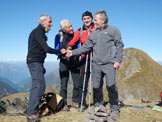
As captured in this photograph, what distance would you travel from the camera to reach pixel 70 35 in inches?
388

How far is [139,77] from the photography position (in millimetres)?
126312

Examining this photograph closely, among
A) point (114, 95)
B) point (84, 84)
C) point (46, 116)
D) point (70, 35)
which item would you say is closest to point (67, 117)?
point (46, 116)

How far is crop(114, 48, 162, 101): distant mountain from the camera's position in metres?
112

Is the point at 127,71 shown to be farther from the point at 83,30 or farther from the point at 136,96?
the point at 83,30

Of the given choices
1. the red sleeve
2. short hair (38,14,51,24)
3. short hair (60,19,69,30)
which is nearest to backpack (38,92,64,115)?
the red sleeve

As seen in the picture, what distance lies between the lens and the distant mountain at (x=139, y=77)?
369 feet

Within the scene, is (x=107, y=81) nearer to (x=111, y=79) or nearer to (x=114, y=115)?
(x=111, y=79)

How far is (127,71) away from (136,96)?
3372 centimetres

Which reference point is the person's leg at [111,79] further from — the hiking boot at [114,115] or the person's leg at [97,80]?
the hiking boot at [114,115]

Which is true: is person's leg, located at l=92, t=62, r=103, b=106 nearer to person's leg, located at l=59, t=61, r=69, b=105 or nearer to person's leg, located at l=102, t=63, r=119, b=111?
person's leg, located at l=102, t=63, r=119, b=111

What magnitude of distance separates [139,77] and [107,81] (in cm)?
12765

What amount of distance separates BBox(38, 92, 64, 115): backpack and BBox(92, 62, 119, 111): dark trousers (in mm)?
2405

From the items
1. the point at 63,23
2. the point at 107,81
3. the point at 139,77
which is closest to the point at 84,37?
the point at 63,23

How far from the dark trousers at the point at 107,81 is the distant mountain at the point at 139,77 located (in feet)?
335
